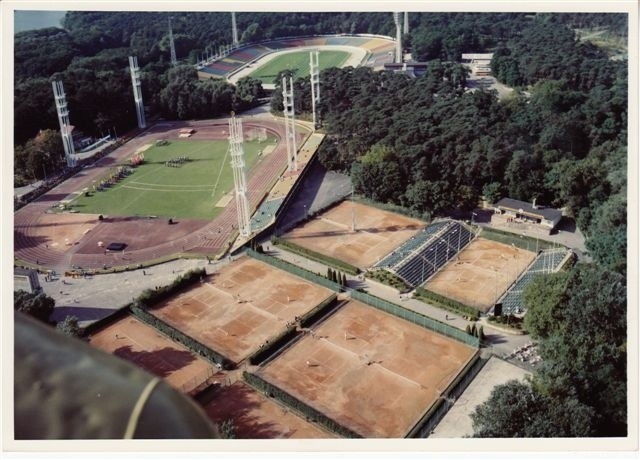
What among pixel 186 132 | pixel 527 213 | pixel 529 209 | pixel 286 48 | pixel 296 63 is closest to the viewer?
pixel 527 213

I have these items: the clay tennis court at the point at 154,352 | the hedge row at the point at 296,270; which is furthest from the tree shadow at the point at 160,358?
the hedge row at the point at 296,270

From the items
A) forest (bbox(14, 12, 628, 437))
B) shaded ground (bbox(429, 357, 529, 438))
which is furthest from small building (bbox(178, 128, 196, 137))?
shaded ground (bbox(429, 357, 529, 438))

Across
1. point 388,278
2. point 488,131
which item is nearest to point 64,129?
point 388,278

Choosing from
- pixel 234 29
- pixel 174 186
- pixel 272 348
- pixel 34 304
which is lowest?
pixel 272 348

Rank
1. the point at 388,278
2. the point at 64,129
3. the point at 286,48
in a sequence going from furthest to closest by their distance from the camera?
the point at 286,48, the point at 64,129, the point at 388,278

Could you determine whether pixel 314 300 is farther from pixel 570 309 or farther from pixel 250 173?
pixel 250 173

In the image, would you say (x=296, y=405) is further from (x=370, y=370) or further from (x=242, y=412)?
(x=370, y=370)

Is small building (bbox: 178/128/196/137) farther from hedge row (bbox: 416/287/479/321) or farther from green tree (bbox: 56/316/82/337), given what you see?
hedge row (bbox: 416/287/479/321)
